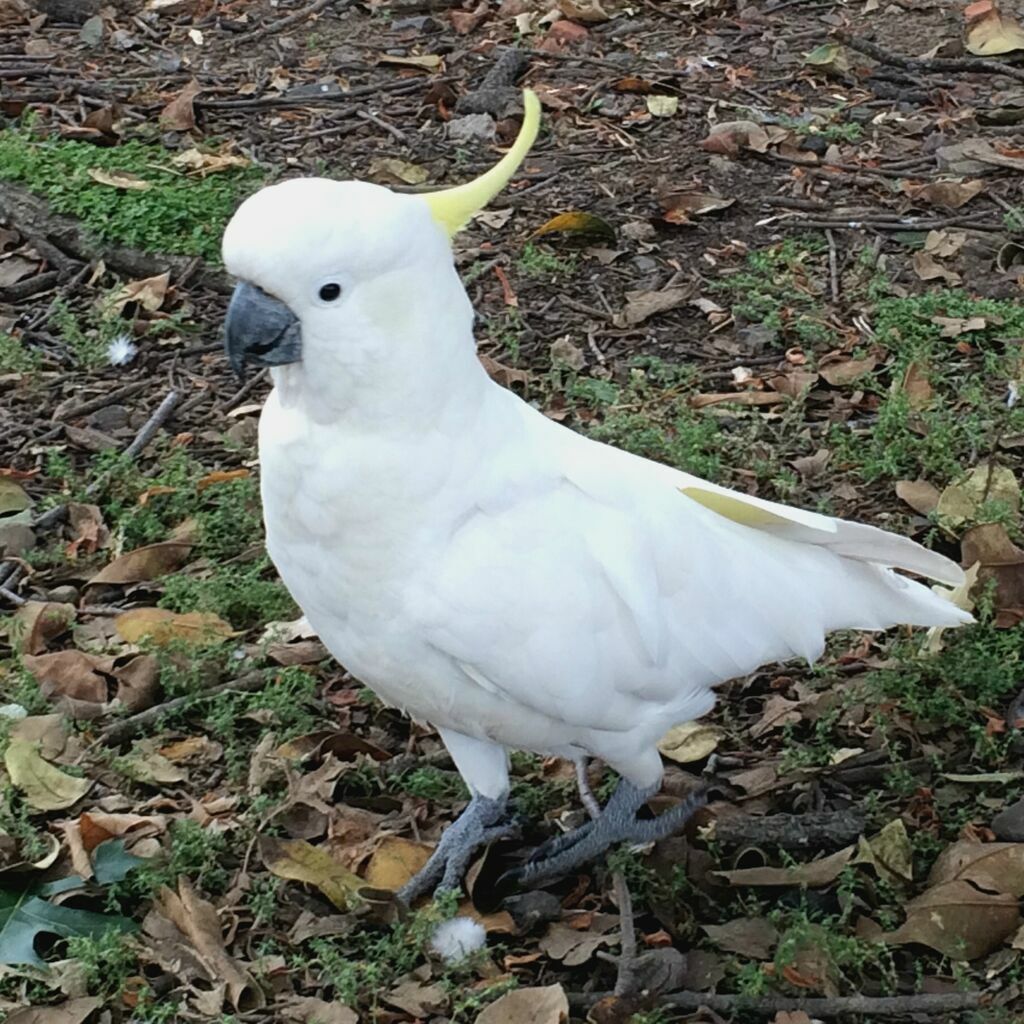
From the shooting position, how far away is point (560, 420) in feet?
11.2

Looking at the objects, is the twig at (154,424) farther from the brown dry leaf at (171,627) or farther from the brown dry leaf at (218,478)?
the brown dry leaf at (171,627)

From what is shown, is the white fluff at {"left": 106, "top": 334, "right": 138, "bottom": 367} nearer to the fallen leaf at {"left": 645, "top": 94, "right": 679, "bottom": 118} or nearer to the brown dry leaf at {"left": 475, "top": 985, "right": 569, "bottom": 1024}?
the fallen leaf at {"left": 645, "top": 94, "right": 679, "bottom": 118}

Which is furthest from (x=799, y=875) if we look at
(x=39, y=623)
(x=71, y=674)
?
(x=39, y=623)

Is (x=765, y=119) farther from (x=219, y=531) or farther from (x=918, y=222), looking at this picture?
(x=219, y=531)

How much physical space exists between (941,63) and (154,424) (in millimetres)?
2733

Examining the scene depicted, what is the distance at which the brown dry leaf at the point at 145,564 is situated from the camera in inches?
119

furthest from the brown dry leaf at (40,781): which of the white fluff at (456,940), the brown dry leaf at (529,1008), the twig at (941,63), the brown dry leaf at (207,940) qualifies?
the twig at (941,63)

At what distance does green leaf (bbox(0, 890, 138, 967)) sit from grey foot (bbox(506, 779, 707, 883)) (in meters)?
0.64

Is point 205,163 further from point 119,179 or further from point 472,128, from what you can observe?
point 472,128

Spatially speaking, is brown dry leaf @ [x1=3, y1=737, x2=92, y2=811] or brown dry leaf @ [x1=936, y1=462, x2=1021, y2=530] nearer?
brown dry leaf @ [x1=3, y1=737, x2=92, y2=811]

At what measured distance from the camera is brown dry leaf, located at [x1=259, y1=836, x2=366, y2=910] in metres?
2.35

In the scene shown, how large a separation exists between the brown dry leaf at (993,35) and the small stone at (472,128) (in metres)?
1.54

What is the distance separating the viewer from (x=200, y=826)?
97.3 inches

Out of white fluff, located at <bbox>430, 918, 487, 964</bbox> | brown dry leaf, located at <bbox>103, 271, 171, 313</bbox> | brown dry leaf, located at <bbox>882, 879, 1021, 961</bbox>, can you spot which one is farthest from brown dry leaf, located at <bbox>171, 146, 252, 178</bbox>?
brown dry leaf, located at <bbox>882, 879, 1021, 961</bbox>
